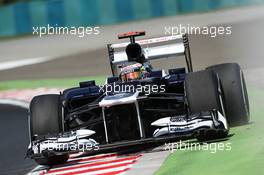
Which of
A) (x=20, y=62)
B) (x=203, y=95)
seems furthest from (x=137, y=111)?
(x=20, y=62)

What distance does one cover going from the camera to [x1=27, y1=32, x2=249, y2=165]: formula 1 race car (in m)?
9.19

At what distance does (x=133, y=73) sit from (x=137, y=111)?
1.17 m

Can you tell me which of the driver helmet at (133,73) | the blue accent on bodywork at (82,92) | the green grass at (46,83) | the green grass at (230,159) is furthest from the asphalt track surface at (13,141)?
the green grass at (230,159)

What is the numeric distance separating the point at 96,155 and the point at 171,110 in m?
1.13

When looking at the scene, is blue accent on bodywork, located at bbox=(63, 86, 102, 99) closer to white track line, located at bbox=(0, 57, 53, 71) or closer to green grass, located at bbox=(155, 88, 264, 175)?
green grass, located at bbox=(155, 88, 264, 175)

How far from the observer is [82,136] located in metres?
9.45

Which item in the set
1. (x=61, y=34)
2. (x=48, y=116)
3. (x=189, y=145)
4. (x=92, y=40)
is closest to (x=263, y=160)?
(x=189, y=145)

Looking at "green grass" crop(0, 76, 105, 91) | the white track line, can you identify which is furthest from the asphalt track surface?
the white track line

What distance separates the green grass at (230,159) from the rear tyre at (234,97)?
0.18m

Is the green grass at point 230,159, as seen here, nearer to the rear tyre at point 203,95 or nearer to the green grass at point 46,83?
the rear tyre at point 203,95

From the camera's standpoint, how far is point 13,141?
1286cm
